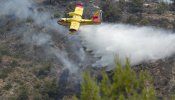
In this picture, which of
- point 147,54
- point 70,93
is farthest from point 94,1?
point 70,93

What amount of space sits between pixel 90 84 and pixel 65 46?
52297 mm

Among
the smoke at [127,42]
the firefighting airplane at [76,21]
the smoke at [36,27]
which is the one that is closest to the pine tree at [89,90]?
the firefighting airplane at [76,21]

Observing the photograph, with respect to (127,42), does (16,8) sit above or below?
above

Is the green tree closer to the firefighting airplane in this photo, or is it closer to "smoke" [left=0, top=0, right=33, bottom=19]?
the firefighting airplane

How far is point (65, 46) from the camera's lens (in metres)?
84.9

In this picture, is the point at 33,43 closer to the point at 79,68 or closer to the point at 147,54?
the point at 79,68

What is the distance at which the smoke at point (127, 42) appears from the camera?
80.2m

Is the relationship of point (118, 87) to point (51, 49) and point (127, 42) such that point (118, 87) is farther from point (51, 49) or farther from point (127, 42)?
point (51, 49)

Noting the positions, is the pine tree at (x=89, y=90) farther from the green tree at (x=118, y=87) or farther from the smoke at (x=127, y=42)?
the smoke at (x=127, y=42)

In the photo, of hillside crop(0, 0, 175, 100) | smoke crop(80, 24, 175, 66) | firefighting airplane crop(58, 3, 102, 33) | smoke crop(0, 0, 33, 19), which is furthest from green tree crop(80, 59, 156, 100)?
smoke crop(0, 0, 33, 19)

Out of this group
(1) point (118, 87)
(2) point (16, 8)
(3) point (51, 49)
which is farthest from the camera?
(2) point (16, 8)

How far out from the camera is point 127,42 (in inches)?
3314

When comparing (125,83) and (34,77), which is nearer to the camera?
(125,83)

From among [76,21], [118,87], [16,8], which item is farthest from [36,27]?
[118,87]
